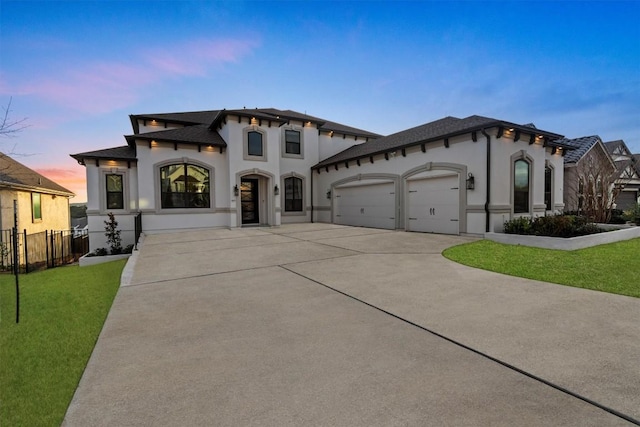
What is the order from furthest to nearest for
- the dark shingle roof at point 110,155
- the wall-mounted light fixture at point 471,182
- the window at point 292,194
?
the window at point 292,194 < the dark shingle roof at point 110,155 < the wall-mounted light fixture at point 471,182

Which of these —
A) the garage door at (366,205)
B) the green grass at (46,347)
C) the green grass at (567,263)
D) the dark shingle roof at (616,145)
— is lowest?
the green grass at (46,347)

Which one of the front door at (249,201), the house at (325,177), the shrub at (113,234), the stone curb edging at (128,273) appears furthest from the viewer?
the front door at (249,201)

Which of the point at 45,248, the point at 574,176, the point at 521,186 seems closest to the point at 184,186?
the point at 45,248

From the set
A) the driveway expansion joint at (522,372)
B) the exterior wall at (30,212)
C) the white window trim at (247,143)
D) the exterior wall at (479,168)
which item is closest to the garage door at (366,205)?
the exterior wall at (479,168)

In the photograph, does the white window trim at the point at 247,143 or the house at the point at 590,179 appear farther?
the white window trim at the point at 247,143

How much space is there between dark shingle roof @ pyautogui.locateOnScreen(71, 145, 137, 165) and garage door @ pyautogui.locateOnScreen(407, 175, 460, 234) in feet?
Answer: 42.7

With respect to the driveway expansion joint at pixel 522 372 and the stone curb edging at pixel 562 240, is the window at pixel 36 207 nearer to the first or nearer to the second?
the driveway expansion joint at pixel 522 372

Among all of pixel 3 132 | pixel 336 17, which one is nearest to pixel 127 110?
pixel 3 132

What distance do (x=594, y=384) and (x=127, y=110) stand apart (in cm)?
2028

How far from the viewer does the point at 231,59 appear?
1394cm

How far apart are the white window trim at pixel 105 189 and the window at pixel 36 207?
6815mm

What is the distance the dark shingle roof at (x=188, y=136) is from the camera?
12706 millimetres

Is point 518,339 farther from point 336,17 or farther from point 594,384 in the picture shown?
point 336,17

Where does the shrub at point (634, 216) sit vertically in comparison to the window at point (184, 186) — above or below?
below
